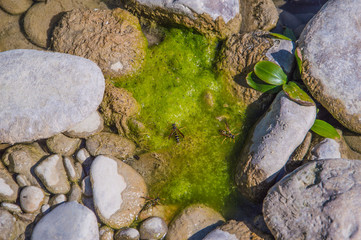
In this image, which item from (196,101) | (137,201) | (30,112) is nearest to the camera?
(30,112)

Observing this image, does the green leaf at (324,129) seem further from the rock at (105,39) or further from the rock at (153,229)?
the rock at (105,39)

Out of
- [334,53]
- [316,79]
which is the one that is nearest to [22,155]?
[316,79]

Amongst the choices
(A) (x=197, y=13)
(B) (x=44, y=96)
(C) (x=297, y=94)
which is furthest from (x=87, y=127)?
(C) (x=297, y=94)

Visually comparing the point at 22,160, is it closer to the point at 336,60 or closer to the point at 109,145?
the point at 109,145

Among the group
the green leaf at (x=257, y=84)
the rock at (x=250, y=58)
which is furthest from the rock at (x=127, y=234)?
the green leaf at (x=257, y=84)

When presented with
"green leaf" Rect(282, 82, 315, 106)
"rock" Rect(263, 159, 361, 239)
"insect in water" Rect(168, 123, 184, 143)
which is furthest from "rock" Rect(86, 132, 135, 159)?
"green leaf" Rect(282, 82, 315, 106)

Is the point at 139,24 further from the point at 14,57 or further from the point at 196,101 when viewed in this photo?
the point at 14,57
